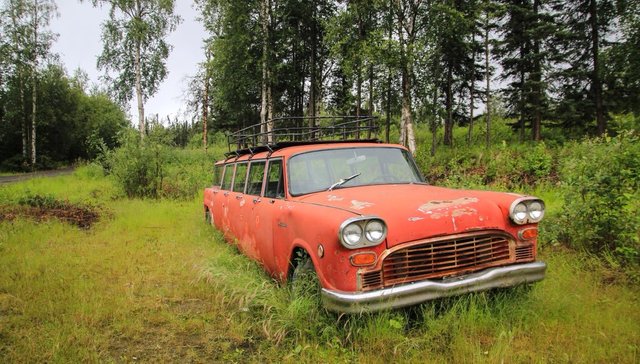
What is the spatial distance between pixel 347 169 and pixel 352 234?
5.29 ft

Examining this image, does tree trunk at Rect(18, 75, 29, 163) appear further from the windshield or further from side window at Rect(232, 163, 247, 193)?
the windshield

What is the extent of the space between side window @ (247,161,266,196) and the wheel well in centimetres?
145

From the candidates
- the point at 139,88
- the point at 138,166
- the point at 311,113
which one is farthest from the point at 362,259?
the point at 311,113

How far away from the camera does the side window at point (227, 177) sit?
273 inches

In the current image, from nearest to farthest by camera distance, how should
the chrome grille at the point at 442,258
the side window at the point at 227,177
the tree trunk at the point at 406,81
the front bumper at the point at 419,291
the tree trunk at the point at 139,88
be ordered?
1. the front bumper at the point at 419,291
2. the chrome grille at the point at 442,258
3. the side window at the point at 227,177
4. the tree trunk at the point at 406,81
5. the tree trunk at the point at 139,88

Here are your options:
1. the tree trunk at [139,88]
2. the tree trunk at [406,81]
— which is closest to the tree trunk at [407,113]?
the tree trunk at [406,81]

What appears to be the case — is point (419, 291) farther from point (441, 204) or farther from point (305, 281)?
point (305, 281)

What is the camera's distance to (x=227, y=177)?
285 inches

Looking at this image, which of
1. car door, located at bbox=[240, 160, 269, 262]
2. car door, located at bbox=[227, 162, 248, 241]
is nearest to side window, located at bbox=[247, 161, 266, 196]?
car door, located at bbox=[240, 160, 269, 262]

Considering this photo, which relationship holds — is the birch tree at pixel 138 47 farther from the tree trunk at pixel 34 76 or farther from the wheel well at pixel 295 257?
the wheel well at pixel 295 257

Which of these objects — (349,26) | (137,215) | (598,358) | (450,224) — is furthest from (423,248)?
(349,26)

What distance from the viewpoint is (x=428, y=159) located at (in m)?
16.0

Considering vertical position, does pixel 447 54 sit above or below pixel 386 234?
above

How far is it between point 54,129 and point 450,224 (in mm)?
39211
